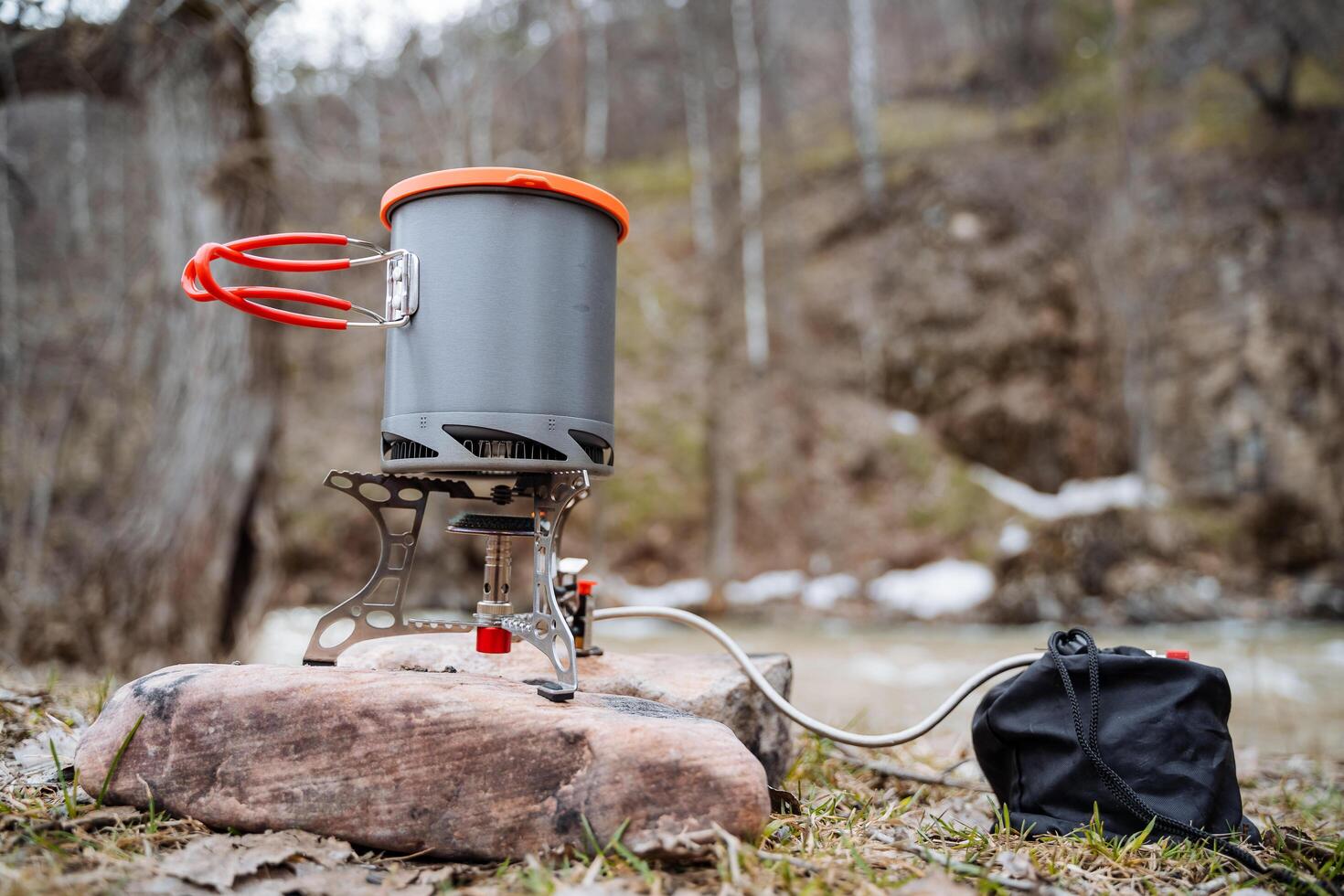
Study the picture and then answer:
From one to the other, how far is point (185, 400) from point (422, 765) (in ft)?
12.7

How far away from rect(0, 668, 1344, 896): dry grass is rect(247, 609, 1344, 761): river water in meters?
1.32

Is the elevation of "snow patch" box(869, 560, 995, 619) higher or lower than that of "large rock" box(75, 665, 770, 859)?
lower

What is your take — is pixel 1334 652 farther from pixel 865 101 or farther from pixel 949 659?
pixel 865 101

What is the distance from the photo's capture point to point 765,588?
13.2 meters

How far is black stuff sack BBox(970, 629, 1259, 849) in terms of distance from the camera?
6.00ft

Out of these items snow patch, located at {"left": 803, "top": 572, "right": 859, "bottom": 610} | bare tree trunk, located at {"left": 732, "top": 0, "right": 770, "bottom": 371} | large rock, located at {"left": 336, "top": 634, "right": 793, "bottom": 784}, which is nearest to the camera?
large rock, located at {"left": 336, "top": 634, "right": 793, "bottom": 784}

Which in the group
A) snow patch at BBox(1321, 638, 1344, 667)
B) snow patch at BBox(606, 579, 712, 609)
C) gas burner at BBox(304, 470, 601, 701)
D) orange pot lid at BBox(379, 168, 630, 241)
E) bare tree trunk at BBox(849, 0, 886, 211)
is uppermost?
bare tree trunk at BBox(849, 0, 886, 211)

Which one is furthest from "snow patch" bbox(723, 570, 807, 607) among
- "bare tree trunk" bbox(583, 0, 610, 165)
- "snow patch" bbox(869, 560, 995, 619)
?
"bare tree trunk" bbox(583, 0, 610, 165)

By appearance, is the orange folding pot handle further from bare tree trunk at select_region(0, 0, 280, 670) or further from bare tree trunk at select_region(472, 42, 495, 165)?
bare tree trunk at select_region(472, 42, 495, 165)

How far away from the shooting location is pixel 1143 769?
185cm

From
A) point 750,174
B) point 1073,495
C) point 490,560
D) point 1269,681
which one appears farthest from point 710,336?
point 490,560

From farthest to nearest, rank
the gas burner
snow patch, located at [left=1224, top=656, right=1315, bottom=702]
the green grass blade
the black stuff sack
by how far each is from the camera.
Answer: snow patch, located at [left=1224, top=656, right=1315, bottom=702], the gas burner, the black stuff sack, the green grass blade

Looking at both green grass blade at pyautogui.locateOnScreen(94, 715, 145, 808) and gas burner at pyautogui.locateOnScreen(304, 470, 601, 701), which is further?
gas burner at pyautogui.locateOnScreen(304, 470, 601, 701)

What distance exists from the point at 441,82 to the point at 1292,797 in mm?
12304
